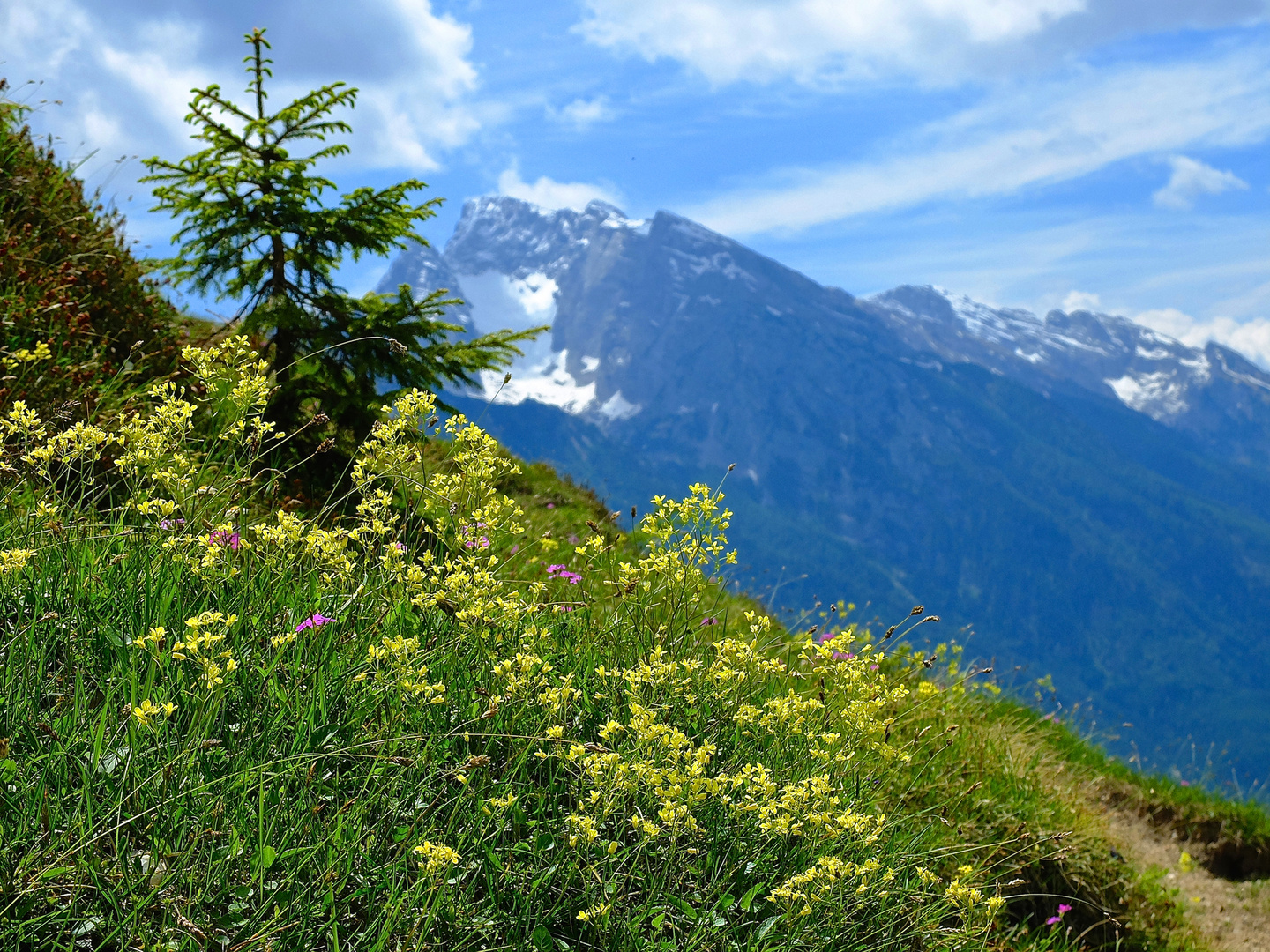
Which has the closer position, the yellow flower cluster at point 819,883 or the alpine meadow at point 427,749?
the alpine meadow at point 427,749

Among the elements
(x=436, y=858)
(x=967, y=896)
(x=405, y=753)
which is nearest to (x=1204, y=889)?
(x=967, y=896)

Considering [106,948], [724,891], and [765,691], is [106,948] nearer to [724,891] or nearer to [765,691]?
[724,891]

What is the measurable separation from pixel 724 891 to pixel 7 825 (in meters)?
2.89

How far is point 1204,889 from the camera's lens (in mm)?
9336

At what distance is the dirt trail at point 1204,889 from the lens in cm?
809

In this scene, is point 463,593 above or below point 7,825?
above

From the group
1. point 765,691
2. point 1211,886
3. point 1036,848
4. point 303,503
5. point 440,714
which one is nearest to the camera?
point 440,714

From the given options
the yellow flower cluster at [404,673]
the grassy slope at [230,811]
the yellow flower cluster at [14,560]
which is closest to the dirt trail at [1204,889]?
the grassy slope at [230,811]

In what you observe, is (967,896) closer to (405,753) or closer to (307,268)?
(405,753)

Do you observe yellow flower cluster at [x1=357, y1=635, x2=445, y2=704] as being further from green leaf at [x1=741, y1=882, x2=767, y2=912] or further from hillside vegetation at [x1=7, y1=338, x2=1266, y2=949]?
green leaf at [x1=741, y1=882, x2=767, y2=912]

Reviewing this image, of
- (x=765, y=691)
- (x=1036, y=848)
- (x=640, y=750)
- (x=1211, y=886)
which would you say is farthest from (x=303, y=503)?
(x=1211, y=886)

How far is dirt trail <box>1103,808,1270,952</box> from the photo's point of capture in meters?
8.09

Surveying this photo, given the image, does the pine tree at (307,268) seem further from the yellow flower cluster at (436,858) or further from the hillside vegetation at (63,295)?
the yellow flower cluster at (436,858)

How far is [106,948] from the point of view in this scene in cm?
282
